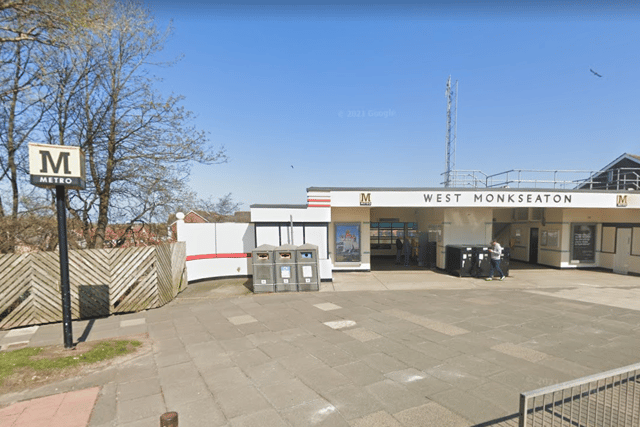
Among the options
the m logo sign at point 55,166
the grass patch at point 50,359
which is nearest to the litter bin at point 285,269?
the grass patch at point 50,359

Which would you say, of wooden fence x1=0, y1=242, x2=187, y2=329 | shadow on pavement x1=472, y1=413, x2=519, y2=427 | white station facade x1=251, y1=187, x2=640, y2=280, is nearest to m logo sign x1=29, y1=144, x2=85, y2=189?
wooden fence x1=0, y1=242, x2=187, y2=329

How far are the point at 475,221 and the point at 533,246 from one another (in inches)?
217

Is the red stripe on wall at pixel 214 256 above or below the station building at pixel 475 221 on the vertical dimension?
below

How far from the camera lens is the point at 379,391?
4.23 metres

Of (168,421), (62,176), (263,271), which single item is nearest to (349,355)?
(168,421)

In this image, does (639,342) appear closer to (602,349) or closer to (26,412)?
(602,349)

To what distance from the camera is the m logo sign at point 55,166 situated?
5535 mm

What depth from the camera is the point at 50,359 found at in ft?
17.7

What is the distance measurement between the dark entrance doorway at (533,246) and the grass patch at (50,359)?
760 inches

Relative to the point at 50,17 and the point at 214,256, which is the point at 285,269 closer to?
the point at 214,256

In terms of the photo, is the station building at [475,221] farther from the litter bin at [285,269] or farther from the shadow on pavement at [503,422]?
the shadow on pavement at [503,422]

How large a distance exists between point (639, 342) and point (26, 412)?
10497 mm

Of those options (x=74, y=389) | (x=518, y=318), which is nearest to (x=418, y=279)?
(x=518, y=318)

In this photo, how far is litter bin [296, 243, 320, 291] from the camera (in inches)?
417
